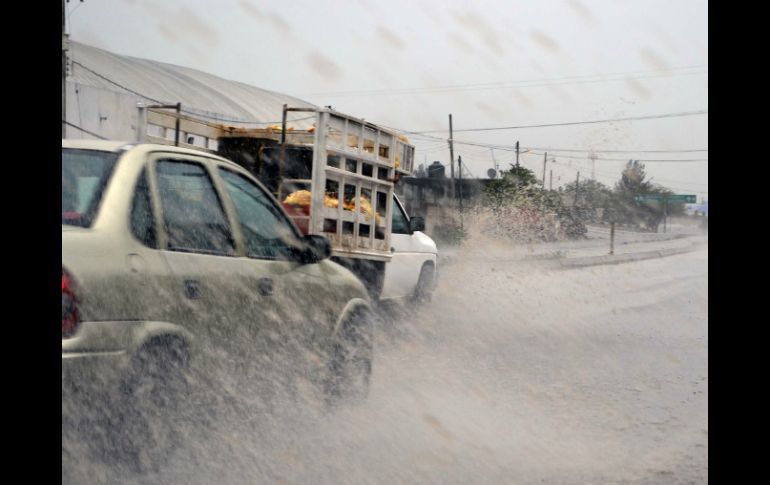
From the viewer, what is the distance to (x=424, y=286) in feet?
34.9

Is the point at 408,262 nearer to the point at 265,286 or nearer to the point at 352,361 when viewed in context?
the point at 352,361

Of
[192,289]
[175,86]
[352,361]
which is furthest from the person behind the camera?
[175,86]

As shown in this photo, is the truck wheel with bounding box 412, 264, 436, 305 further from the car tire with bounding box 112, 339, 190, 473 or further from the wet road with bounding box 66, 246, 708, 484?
the car tire with bounding box 112, 339, 190, 473

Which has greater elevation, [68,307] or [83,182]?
[83,182]

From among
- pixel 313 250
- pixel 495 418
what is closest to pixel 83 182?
pixel 313 250

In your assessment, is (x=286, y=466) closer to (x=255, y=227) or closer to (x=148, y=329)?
(x=148, y=329)

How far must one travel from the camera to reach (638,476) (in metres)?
4.45

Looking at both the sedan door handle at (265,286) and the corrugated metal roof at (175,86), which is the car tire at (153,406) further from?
the corrugated metal roof at (175,86)

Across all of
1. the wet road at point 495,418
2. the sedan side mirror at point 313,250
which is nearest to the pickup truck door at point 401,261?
the wet road at point 495,418

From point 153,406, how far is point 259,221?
4.65ft

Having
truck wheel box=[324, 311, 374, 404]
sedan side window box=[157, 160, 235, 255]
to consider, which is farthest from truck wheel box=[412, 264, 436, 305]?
sedan side window box=[157, 160, 235, 255]

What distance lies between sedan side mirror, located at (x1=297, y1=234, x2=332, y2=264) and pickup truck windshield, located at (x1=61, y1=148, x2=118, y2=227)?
4.40 feet
